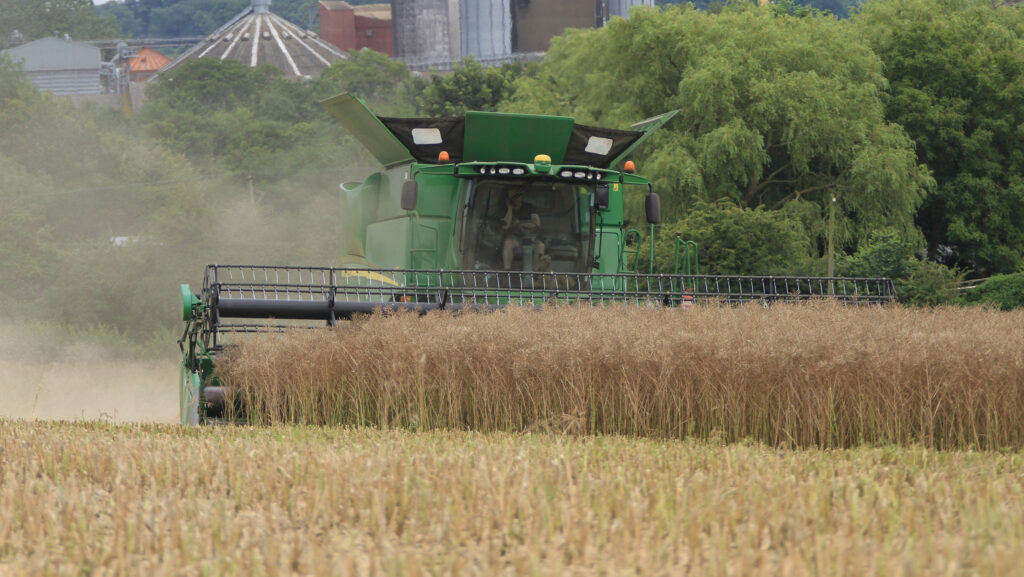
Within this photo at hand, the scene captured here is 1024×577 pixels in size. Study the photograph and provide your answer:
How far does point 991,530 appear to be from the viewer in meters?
4.18

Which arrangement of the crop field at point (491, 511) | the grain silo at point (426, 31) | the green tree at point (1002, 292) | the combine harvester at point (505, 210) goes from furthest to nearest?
the grain silo at point (426, 31), the green tree at point (1002, 292), the combine harvester at point (505, 210), the crop field at point (491, 511)

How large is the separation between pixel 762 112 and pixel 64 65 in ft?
329

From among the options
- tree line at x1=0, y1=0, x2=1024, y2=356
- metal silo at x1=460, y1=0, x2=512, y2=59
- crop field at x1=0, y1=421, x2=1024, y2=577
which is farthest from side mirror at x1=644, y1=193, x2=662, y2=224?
metal silo at x1=460, y1=0, x2=512, y2=59

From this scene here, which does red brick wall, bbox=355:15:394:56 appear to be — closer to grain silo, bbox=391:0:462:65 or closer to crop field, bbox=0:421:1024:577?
grain silo, bbox=391:0:462:65

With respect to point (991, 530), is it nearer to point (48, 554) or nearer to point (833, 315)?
point (48, 554)

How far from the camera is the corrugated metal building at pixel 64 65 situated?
113m

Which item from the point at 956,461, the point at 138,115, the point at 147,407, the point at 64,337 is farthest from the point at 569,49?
the point at 138,115

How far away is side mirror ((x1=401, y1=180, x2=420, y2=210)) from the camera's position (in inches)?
455

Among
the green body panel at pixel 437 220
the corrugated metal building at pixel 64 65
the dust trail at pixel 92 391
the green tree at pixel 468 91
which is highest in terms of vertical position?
the corrugated metal building at pixel 64 65

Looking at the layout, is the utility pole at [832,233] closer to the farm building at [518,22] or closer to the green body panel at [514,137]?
the green body panel at [514,137]

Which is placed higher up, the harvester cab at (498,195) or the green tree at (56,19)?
the green tree at (56,19)

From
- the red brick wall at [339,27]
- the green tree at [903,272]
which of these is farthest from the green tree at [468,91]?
the red brick wall at [339,27]

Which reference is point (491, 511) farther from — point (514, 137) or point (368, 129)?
point (368, 129)

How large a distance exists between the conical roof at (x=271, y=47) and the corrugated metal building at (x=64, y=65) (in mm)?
8649
